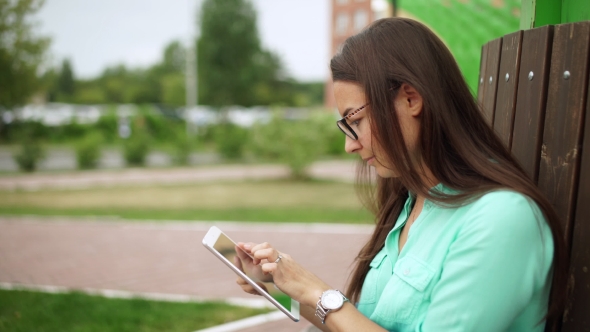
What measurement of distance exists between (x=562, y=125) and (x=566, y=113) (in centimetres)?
4

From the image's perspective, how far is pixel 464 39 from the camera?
182 inches

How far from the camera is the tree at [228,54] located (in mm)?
39000

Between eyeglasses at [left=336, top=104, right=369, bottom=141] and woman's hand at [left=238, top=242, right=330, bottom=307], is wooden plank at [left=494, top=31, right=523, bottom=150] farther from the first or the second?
woman's hand at [left=238, top=242, right=330, bottom=307]

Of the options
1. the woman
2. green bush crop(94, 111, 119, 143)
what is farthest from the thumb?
green bush crop(94, 111, 119, 143)

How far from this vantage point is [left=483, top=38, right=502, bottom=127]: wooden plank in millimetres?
1984

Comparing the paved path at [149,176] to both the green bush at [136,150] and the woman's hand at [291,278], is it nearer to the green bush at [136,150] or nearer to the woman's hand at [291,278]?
the green bush at [136,150]

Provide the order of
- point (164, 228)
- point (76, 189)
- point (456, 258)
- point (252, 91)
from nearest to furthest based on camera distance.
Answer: point (456, 258) < point (164, 228) < point (76, 189) < point (252, 91)

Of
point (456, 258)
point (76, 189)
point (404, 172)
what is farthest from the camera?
point (76, 189)

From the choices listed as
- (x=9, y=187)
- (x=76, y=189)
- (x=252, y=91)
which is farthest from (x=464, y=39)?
(x=252, y=91)

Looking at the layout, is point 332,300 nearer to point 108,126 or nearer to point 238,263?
point 238,263

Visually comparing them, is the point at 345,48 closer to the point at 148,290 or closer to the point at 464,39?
the point at 464,39

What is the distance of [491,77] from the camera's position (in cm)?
205

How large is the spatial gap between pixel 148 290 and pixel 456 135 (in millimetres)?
4347

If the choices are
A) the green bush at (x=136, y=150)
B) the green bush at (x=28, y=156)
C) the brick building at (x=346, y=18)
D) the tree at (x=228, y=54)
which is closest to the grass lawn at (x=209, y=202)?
the green bush at (x=28, y=156)
